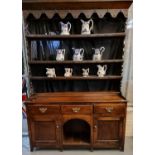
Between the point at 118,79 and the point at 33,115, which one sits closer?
the point at 33,115

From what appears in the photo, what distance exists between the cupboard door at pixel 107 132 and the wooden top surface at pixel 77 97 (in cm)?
22

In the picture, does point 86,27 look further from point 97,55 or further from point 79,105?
point 79,105

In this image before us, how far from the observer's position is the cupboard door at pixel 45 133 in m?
2.19

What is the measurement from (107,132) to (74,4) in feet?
5.16

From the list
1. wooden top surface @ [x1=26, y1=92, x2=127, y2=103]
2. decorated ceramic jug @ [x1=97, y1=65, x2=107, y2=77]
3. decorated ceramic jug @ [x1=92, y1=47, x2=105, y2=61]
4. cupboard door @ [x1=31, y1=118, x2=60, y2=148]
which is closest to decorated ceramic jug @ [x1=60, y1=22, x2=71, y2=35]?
decorated ceramic jug @ [x1=92, y1=47, x2=105, y2=61]

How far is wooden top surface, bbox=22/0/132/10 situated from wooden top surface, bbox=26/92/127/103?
3.58ft

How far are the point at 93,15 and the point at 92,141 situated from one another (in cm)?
159

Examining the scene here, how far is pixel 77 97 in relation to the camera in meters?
2.29

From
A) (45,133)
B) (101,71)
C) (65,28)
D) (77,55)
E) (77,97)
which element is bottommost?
(45,133)

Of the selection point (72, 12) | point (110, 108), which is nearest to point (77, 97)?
point (110, 108)
